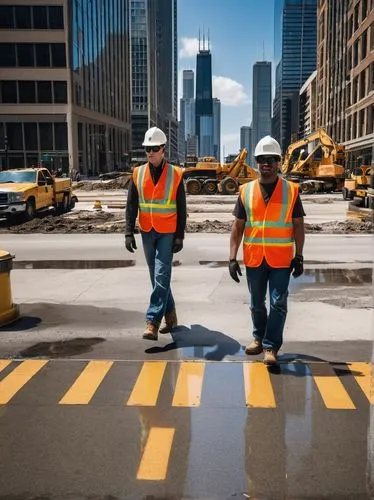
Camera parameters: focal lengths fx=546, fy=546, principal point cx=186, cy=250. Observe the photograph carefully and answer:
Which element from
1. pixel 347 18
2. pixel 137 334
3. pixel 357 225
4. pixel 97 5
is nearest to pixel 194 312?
pixel 137 334

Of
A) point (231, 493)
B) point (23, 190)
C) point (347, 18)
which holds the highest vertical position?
point (347, 18)

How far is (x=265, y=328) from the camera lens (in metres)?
5.35

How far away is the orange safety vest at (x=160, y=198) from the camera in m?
5.72

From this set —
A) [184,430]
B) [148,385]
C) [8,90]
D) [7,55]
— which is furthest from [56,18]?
[184,430]

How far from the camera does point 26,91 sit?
63094mm

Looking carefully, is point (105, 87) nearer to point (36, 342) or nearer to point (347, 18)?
point (347, 18)

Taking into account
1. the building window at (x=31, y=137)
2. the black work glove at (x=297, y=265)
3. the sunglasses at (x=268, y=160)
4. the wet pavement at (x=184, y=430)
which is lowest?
the wet pavement at (x=184, y=430)

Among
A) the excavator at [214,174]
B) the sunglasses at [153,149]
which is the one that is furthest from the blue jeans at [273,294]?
the excavator at [214,174]

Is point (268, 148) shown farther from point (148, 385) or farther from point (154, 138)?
point (148, 385)

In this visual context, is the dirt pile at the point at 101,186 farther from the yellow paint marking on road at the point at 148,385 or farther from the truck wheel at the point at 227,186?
the yellow paint marking on road at the point at 148,385

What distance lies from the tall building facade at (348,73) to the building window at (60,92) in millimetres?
33843

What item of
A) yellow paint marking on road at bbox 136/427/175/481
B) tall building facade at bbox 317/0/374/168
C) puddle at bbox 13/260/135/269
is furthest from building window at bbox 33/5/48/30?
yellow paint marking on road at bbox 136/427/175/481

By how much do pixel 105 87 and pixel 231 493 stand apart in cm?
8652

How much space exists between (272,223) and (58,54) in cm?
6353
